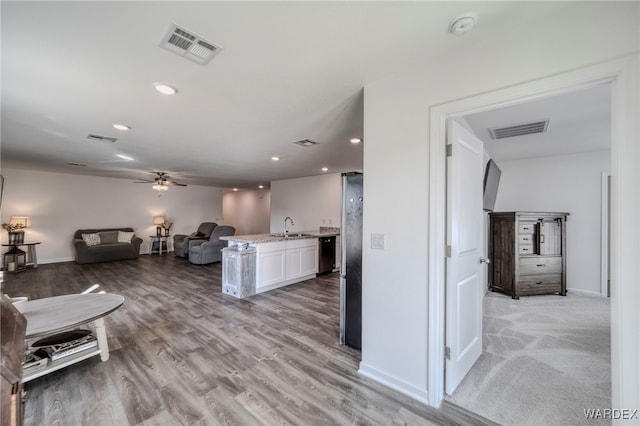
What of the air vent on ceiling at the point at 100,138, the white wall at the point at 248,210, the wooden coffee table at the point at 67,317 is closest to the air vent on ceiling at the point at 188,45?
the wooden coffee table at the point at 67,317

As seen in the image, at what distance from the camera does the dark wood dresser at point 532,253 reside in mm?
4301

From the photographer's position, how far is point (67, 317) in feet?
7.02

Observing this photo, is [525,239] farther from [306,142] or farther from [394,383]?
[306,142]

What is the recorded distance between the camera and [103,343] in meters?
2.41

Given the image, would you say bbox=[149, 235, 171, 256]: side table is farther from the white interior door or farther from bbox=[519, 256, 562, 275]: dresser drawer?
bbox=[519, 256, 562, 275]: dresser drawer

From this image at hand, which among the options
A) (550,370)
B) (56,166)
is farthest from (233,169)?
(550,370)

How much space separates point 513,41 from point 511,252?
12.8 feet

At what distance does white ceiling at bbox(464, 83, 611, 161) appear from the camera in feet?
7.72

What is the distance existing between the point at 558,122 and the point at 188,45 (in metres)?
3.82

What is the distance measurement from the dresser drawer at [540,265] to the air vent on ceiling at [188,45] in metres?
5.29

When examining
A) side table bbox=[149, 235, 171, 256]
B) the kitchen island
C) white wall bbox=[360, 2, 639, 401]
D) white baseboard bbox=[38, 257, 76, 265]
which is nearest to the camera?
white wall bbox=[360, 2, 639, 401]

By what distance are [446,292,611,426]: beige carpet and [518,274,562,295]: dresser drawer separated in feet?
2.00

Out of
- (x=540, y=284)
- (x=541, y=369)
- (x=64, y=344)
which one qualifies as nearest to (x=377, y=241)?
(x=541, y=369)

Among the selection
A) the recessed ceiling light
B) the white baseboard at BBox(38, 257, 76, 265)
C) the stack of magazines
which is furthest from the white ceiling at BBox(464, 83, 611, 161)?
the white baseboard at BBox(38, 257, 76, 265)
